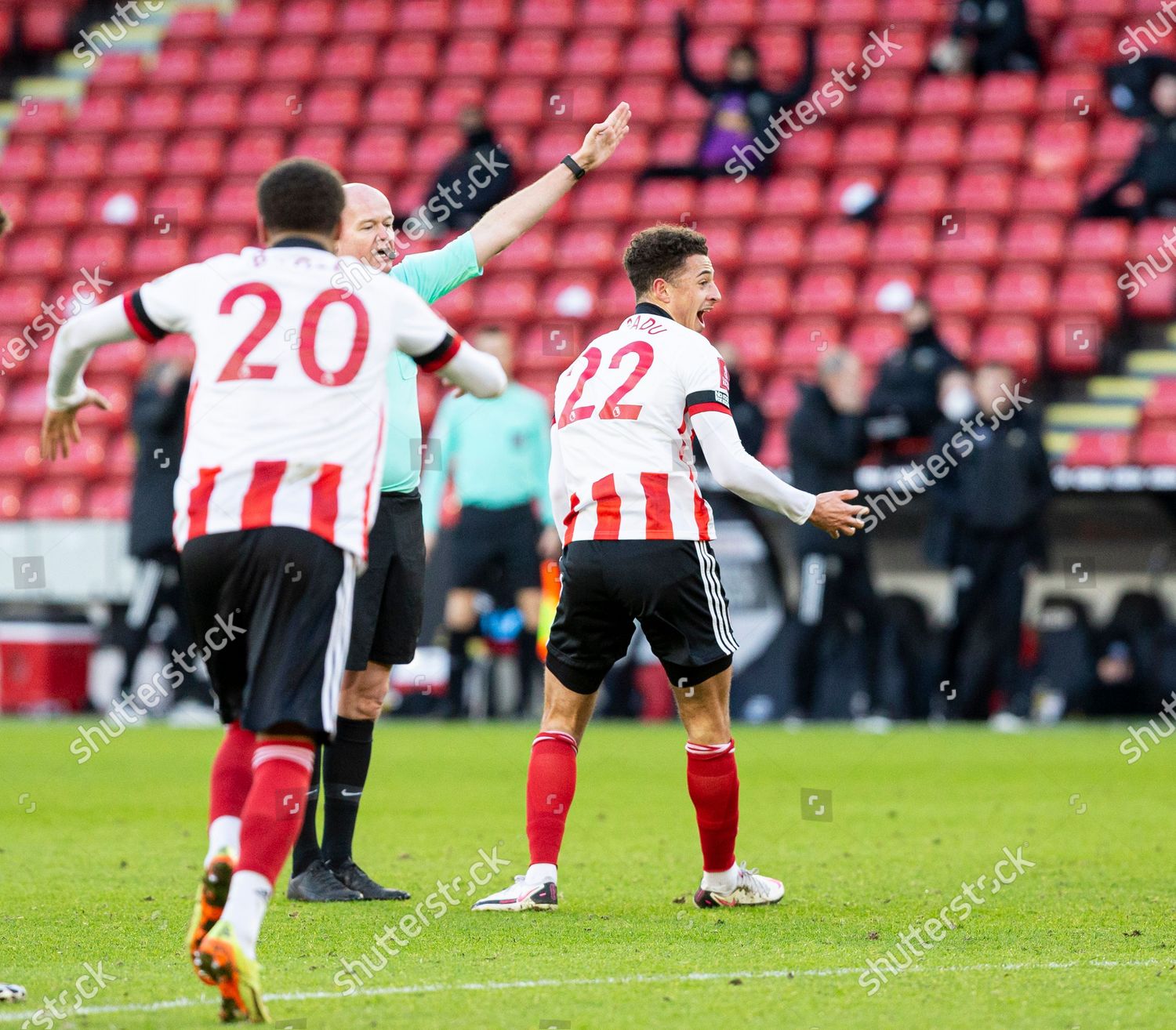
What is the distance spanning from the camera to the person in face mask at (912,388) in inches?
499

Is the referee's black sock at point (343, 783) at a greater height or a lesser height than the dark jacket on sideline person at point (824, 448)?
lesser

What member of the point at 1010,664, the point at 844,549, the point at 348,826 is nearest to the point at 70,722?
the point at 844,549

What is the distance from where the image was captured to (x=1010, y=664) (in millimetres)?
12508

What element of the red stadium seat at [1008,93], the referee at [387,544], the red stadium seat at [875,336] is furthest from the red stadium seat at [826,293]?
the referee at [387,544]

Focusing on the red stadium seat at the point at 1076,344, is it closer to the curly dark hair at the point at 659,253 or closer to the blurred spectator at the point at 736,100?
the blurred spectator at the point at 736,100

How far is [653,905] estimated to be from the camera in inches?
208

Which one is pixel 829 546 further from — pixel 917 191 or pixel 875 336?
pixel 917 191

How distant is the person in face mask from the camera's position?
41.6 feet

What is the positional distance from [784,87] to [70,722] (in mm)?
8026

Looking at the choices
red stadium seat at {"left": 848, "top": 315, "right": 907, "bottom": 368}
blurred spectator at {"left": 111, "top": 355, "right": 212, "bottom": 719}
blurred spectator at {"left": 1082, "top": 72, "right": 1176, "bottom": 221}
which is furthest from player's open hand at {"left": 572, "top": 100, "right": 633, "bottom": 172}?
blurred spectator at {"left": 1082, "top": 72, "right": 1176, "bottom": 221}

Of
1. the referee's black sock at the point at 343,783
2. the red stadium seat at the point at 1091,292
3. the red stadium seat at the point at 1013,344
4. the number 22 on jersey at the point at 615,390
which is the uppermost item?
the red stadium seat at the point at 1091,292

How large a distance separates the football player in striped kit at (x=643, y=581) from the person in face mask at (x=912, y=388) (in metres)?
7.47

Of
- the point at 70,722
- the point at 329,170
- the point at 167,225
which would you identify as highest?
the point at 167,225

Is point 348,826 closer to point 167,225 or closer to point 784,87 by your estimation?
point 784,87
